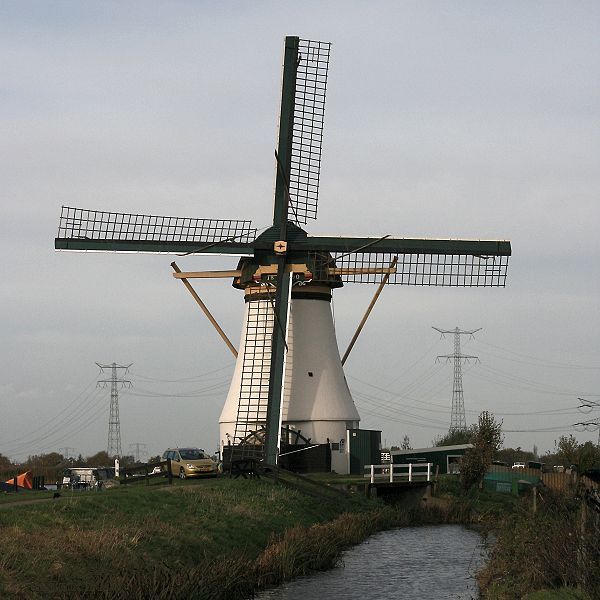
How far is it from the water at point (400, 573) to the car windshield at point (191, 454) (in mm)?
10006

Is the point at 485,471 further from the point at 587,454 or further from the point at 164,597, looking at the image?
the point at 164,597

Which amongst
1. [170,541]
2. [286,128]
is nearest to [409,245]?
[286,128]

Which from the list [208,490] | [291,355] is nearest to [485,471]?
[291,355]

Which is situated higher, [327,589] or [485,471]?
[485,471]

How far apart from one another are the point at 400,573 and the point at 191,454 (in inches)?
728

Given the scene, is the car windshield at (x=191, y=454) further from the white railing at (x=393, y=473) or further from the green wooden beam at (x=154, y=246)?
the green wooden beam at (x=154, y=246)

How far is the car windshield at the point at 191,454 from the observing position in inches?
1764

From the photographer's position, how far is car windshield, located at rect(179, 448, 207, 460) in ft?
147

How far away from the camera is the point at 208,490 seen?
34.4 metres

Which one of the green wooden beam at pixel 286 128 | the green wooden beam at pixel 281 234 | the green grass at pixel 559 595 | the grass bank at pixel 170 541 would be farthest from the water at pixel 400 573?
the green wooden beam at pixel 286 128

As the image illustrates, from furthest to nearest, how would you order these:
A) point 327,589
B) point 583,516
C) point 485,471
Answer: point 485,471 → point 327,589 → point 583,516

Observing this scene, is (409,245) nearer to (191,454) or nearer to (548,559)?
(191,454)

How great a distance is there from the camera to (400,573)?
28.0m

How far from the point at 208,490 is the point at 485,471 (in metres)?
19.9
